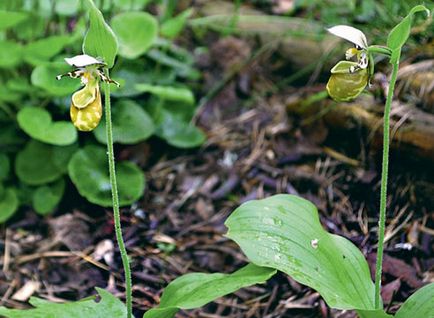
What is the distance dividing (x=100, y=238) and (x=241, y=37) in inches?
55.5

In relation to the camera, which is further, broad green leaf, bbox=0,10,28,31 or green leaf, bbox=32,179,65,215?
green leaf, bbox=32,179,65,215

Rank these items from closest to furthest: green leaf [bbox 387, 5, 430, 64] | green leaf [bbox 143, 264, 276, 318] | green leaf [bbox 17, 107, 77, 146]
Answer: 1. green leaf [bbox 387, 5, 430, 64]
2. green leaf [bbox 143, 264, 276, 318]
3. green leaf [bbox 17, 107, 77, 146]

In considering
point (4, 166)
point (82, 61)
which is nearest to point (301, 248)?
point (82, 61)

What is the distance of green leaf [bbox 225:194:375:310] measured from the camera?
1517 mm

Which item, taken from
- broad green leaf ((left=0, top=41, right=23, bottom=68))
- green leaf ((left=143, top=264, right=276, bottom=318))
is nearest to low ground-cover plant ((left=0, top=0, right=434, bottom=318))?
green leaf ((left=143, top=264, right=276, bottom=318))

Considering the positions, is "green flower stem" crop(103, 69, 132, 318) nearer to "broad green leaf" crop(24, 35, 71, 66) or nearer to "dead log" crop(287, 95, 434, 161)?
"broad green leaf" crop(24, 35, 71, 66)

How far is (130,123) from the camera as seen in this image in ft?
8.34

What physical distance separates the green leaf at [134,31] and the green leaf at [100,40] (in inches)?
42.7

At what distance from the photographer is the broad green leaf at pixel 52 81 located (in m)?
2.26

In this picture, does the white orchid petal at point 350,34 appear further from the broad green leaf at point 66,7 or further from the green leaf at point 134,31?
the broad green leaf at point 66,7

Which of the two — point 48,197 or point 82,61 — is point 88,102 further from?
point 48,197

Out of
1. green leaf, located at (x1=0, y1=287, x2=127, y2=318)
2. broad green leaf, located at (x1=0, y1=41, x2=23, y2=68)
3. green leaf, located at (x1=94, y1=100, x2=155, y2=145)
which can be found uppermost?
broad green leaf, located at (x1=0, y1=41, x2=23, y2=68)

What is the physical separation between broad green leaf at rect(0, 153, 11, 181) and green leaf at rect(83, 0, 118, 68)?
1.24 m

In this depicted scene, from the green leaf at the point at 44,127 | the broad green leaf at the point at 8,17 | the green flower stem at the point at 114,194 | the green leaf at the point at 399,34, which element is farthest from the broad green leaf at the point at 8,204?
the green leaf at the point at 399,34
